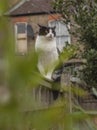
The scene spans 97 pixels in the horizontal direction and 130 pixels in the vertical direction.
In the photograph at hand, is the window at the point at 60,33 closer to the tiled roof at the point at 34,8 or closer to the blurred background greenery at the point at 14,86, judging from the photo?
Answer: the tiled roof at the point at 34,8

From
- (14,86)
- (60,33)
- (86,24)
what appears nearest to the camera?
(14,86)

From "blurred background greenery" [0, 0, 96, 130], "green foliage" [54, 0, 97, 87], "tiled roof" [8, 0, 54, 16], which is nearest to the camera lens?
"blurred background greenery" [0, 0, 96, 130]

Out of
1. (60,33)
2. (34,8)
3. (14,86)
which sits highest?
(34,8)

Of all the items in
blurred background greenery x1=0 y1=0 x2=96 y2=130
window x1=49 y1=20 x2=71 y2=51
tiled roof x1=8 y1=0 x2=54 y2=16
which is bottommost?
blurred background greenery x1=0 y1=0 x2=96 y2=130

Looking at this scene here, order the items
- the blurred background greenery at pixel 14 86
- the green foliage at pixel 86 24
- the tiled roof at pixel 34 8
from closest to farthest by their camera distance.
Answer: the blurred background greenery at pixel 14 86
the green foliage at pixel 86 24
the tiled roof at pixel 34 8

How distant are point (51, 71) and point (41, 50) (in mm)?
44

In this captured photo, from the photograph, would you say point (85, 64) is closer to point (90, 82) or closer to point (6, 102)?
point (90, 82)

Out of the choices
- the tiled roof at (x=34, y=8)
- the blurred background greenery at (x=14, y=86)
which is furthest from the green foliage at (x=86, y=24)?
→ the blurred background greenery at (x=14, y=86)

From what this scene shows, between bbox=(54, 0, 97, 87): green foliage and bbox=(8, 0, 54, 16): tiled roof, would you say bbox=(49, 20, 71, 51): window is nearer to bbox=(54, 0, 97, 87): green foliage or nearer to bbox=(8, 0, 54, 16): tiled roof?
bbox=(8, 0, 54, 16): tiled roof

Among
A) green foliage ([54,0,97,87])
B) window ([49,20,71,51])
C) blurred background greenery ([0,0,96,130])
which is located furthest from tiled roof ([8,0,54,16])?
blurred background greenery ([0,0,96,130])

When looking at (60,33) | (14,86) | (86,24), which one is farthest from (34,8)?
(14,86)

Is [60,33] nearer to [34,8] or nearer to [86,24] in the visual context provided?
[34,8]

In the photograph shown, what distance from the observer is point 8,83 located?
639 millimetres

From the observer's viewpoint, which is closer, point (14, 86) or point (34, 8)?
point (14, 86)
